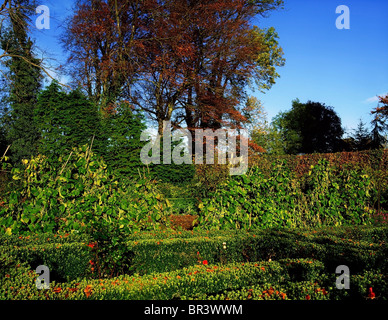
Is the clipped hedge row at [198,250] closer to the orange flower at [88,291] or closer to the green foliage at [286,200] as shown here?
the green foliage at [286,200]

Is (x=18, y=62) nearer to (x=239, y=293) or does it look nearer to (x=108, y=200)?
(x=108, y=200)

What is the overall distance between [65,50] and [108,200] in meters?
14.0

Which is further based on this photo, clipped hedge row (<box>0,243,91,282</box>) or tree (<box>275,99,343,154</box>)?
tree (<box>275,99,343,154</box>)

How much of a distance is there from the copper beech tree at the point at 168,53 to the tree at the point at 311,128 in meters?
12.4

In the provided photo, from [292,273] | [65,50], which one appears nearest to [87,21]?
[65,50]

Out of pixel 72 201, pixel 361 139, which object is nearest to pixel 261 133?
pixel 361 139

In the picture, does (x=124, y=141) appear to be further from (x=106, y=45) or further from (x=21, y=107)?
(x=21, y=107)

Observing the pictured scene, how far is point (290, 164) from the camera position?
568 inches

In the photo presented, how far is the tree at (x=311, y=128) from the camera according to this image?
30.9m

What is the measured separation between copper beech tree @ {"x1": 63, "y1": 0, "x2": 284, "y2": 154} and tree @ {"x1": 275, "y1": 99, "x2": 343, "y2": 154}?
40.8 feet

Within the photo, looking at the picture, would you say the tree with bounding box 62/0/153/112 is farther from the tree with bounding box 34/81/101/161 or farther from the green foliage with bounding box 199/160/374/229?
the green foliage with bounding box 199/160/374/229

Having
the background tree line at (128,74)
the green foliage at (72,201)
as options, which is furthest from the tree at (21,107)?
the green foliage at (72,201)

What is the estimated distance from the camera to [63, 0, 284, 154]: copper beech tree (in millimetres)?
14922

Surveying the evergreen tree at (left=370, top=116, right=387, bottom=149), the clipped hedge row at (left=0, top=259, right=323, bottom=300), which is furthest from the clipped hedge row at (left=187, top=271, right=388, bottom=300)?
the evergreen tree at (left=370, top=116, right=387, bottom=149)
